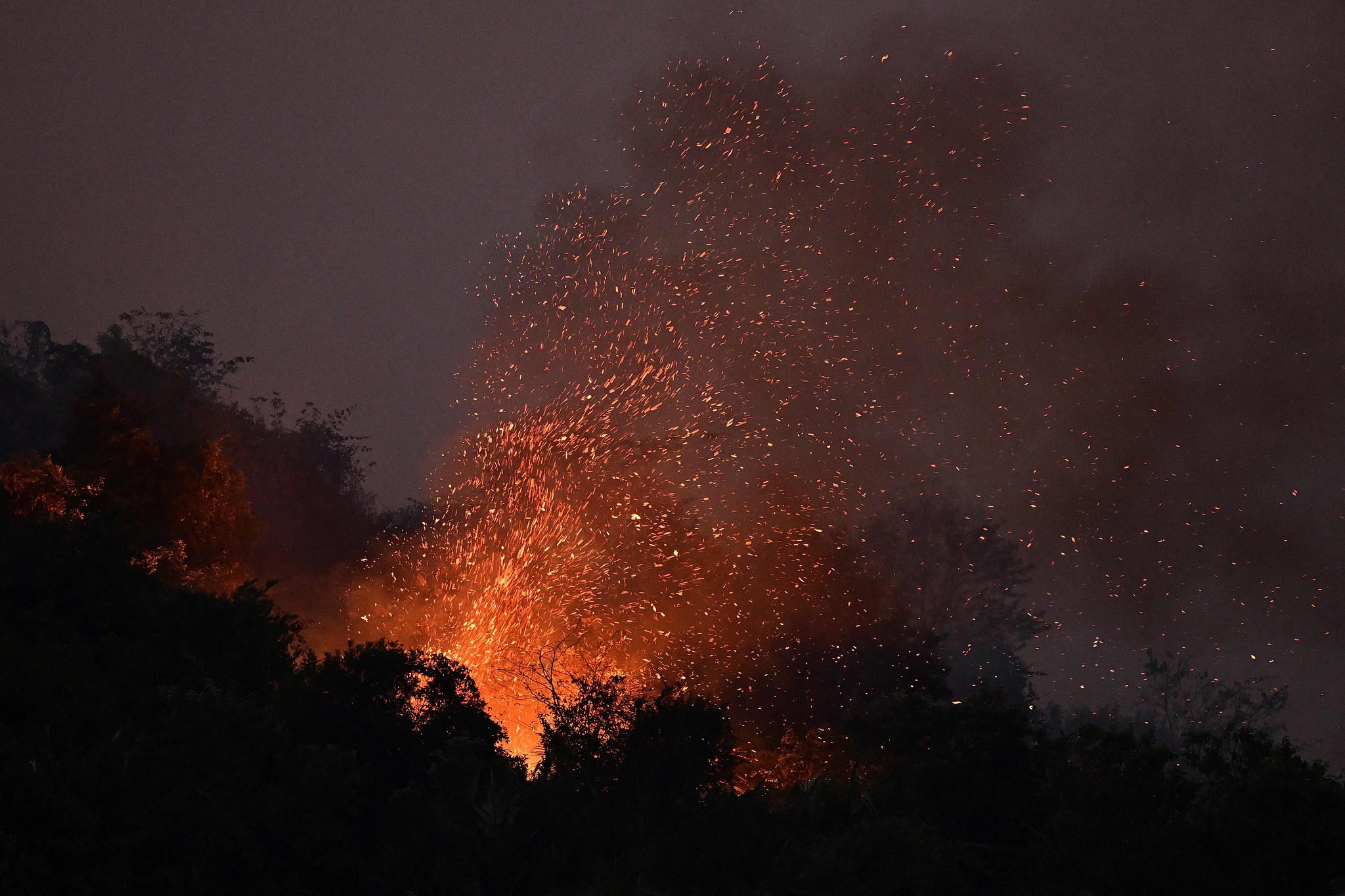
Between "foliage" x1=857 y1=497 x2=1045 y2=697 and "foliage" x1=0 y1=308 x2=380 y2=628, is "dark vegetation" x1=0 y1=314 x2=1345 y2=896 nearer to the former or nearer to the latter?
"foliage" x1=0 y1=308 x2=380 y2=628

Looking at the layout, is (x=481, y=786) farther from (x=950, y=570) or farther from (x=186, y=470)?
(x=950, y=570)

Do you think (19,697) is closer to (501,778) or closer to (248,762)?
(248,762)

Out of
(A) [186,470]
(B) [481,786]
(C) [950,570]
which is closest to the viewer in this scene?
(B) [481,786]

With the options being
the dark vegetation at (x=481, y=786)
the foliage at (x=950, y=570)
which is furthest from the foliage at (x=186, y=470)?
the foliage at (x=950, y=570)

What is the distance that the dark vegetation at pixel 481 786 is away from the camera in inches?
447

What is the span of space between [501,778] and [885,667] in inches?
803

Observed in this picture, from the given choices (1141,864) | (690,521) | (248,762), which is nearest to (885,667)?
(690,521)

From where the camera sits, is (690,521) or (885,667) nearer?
(885,667)

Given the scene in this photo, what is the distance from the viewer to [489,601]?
2561 cm

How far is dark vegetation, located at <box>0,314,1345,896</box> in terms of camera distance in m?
11.3

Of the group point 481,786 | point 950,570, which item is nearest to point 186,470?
point 481,786

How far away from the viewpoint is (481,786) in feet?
42.1

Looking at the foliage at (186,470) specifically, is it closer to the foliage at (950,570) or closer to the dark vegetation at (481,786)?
the dark vegetation at (481,786)

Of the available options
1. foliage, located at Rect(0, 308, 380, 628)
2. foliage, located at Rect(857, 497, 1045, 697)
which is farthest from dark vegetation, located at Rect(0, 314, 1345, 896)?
foliage, located at Rect(857, 497, 1045, 697)
